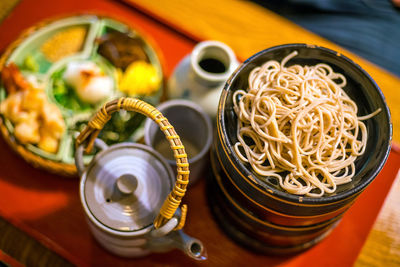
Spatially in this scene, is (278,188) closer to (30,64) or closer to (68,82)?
(68,82)

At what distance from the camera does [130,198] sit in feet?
3.04

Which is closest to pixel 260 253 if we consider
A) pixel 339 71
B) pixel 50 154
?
pixel 339 71

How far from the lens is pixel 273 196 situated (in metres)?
0.82

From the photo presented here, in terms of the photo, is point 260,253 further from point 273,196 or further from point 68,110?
point 68,110

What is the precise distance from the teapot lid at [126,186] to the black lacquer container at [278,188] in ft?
0.57

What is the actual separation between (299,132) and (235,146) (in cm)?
16

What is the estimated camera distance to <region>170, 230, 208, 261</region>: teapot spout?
34.0 inches

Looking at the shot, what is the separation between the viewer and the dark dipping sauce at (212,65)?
3.91 feet

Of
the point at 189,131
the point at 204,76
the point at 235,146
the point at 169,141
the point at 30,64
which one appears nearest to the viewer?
the point at 169,141

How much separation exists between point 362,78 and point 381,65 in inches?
35.6

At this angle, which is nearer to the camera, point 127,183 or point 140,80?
point 127,183

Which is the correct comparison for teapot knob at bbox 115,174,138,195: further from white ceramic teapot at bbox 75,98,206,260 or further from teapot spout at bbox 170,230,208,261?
teapot spout at bbox 170,230,208,261

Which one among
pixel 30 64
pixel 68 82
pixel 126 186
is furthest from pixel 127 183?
pixel 30 64

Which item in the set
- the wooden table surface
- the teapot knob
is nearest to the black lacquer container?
the wooden table surface
